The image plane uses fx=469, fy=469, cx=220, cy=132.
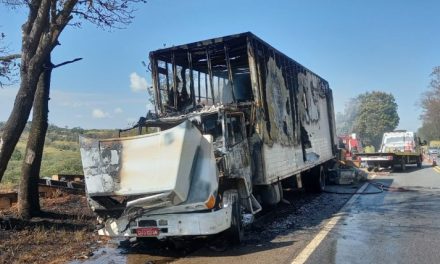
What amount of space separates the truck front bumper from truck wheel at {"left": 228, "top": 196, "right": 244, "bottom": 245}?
0.41 metres

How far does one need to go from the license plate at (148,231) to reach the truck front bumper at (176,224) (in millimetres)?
15

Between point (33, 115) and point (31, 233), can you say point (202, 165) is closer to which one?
point (31, 233)

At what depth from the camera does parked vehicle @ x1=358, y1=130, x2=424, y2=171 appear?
23.8 m

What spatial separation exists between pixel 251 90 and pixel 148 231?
4330 millimetres

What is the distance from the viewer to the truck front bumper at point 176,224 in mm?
6867

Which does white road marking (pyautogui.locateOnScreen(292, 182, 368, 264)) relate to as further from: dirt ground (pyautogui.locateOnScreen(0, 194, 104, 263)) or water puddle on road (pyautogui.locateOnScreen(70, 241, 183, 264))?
dirt ground (pyautogui.locateOnScreen(0, 194, 104, 263))

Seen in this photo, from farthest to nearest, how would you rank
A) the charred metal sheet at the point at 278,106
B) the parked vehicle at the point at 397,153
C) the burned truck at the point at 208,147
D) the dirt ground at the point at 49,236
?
1. the parked vehicle at the point at 397,153
2. the charred metal sheet at the point at 278,106
3. the dirt ground at the point at 49,236
4. the burned truck at the point at 208,147

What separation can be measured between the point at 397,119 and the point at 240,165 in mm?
74960

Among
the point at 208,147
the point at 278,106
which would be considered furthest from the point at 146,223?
the point at 278,106

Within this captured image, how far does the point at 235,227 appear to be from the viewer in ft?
24.8

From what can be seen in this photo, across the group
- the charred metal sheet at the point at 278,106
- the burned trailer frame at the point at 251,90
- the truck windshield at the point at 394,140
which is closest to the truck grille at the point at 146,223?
the burned trailer frame at the point at 251,90

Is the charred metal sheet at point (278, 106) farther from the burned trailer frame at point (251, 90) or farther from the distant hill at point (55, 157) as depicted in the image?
the distant hill at point (55, 157)

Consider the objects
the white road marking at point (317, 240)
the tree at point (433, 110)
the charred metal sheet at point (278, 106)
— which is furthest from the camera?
the tree at point (433, 110)

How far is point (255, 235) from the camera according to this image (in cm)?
839
